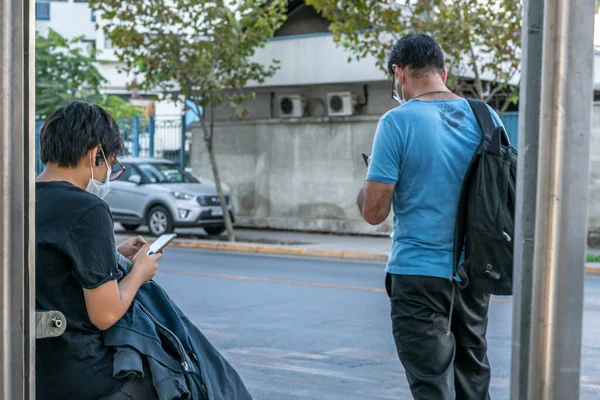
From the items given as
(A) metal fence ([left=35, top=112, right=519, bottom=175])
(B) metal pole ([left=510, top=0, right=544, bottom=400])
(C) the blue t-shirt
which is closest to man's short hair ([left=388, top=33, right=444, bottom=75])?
(C) the blue t-shirt

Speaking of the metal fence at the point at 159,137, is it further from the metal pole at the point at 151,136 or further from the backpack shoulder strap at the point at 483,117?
the backpack shoulder strap at the point at 483,117

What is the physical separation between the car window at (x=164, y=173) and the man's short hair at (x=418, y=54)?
17.8 meters

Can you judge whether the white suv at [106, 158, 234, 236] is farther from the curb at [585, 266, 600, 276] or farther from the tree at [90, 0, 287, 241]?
the curb at [585, 266, 600, 276]

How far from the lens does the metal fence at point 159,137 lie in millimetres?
25891

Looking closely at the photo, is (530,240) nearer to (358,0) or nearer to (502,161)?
(502,161)

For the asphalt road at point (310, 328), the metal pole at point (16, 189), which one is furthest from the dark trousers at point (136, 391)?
the asphalt road at point (310, 328)

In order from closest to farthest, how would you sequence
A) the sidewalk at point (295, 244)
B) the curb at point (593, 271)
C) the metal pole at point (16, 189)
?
1. the metal pole at point (16, 189)
2. the curb at point (593, 271)
3. the sidewalk at point (295, 244)

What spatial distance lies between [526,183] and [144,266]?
158cm

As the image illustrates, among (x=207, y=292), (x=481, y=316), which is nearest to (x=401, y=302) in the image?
(x=481, y=316)

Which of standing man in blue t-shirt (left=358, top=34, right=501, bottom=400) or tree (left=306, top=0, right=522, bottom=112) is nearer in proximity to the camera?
standing man in blue t-shirt (left=358, top=34, right=501, bottom=400)

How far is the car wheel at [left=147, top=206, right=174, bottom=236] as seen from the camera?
68.5ft

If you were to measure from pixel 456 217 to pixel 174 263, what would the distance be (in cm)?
1189

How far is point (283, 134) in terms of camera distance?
23875mm

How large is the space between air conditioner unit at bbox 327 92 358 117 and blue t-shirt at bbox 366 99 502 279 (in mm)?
18816
